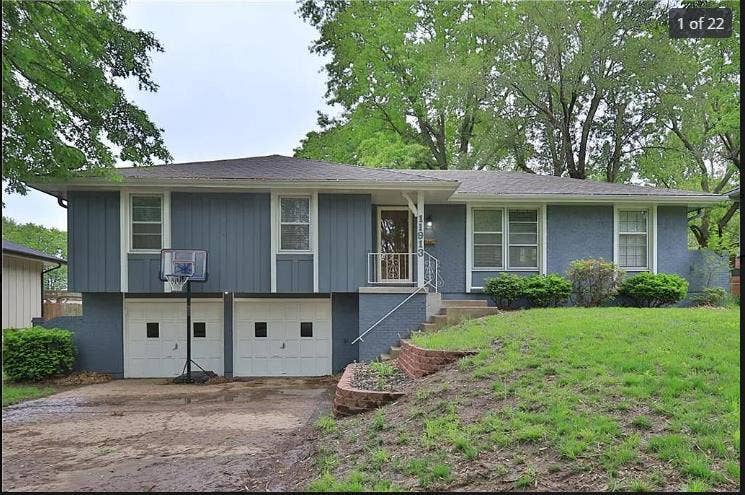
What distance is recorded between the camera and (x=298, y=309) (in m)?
11.4

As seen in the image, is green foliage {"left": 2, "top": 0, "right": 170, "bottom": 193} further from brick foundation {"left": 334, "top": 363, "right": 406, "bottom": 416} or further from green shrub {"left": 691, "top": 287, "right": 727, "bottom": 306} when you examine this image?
green shrub {"left": 691, "top": 287, "right": 727, "bottom": 306}

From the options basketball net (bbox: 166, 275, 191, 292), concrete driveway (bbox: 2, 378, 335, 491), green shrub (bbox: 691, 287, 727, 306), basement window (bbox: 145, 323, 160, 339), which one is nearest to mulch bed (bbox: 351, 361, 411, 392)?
concrete driveway (bbox: 2, 378, 335, 491)

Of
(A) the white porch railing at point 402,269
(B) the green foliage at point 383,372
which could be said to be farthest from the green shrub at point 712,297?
(B) the green foliage at point 383,372

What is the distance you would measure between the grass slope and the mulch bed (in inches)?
19.3

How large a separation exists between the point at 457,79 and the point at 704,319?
13.4 meters

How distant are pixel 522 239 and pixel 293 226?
18.0 ft

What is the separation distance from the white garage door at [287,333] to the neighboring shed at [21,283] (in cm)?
885

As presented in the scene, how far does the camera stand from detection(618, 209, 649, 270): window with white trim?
40.0 feet

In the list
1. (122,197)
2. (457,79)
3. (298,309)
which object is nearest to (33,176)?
(122,197)

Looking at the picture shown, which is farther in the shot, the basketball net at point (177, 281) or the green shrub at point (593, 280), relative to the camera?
the green shrub at point (593, 280)

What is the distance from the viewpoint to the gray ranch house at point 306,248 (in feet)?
34.6

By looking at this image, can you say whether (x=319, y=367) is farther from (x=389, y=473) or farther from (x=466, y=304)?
(x=389, y=473)

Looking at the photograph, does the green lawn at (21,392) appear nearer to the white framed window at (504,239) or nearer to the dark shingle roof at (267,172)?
the dark shingle roof at (267,172)

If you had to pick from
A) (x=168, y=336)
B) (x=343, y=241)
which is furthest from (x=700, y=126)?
(x=168, y=336)
